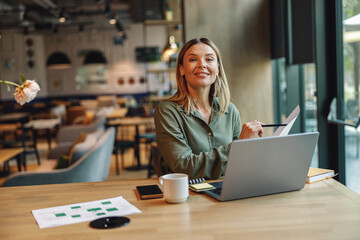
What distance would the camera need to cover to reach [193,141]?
2090 mm

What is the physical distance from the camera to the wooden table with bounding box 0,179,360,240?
1.20 metres

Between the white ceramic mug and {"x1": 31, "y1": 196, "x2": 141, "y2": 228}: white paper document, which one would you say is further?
the white ceramic mug

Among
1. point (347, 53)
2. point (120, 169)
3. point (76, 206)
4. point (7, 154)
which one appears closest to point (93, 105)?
point (120, 169)

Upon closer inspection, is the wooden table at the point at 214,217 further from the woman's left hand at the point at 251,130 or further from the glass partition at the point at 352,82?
the glass partition at the point at 352,82

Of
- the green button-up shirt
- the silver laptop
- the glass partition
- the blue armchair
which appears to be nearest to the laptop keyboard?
the silver laptop

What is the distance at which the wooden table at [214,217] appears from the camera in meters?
1.20

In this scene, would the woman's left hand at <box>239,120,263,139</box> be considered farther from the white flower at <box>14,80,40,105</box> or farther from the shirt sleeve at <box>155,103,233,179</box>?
the white flower at <box>14,80,40,105</box>

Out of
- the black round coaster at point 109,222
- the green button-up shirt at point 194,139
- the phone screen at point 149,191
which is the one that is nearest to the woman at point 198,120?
the green button-up shirt at point 194,139

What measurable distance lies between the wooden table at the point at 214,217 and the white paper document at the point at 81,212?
1.2 inches

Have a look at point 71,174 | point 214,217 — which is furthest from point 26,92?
point 71,174

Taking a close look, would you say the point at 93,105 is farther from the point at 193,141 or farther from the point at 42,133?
the point at 193,141

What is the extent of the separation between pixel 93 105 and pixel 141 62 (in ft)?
9.07

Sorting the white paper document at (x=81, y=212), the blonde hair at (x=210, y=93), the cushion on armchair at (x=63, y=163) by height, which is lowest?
the cushion on armchair at (x=63, y=163)

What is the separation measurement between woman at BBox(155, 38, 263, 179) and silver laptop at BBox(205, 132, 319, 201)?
0.31m
